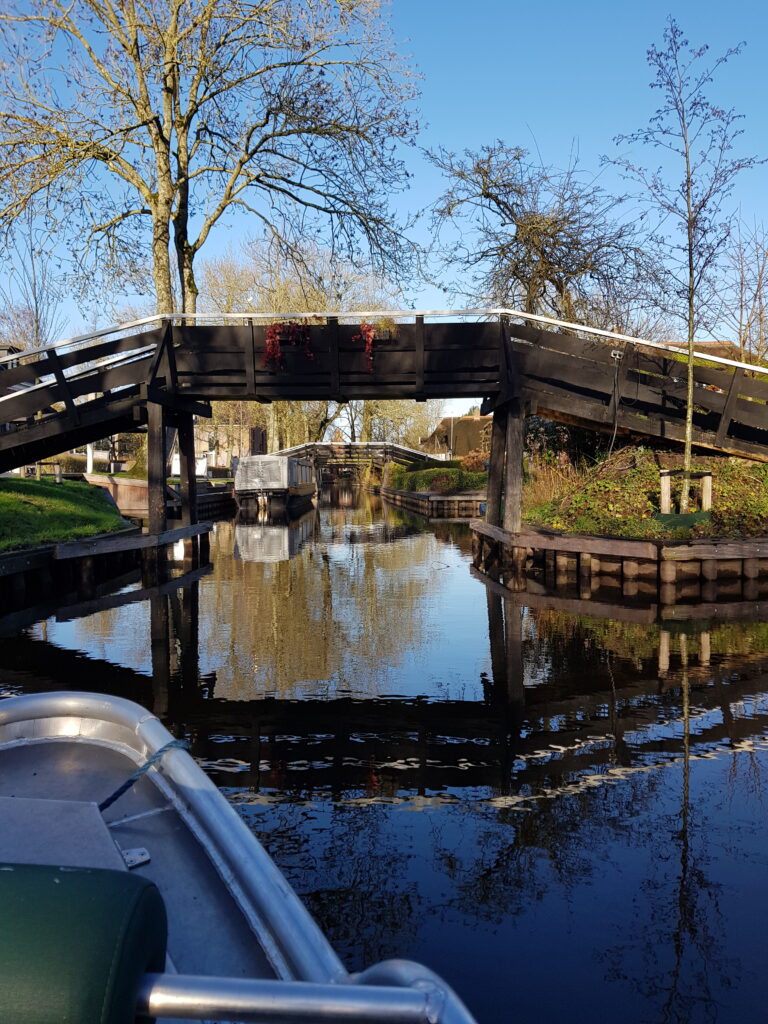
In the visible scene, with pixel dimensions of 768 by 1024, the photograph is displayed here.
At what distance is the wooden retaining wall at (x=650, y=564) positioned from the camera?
43.0 ft

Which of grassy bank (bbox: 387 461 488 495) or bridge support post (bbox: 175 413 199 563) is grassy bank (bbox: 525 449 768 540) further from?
grassy bank (bbox: 387 461 488 495)

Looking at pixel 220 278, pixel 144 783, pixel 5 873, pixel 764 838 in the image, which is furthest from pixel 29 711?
pixel 220 278

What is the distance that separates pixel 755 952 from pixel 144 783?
2561 millimetres

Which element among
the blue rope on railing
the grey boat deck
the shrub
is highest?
the shrub

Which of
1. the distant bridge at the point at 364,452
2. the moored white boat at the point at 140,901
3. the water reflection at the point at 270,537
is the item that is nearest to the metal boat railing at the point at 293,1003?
the moored white boat at the point at 140,901

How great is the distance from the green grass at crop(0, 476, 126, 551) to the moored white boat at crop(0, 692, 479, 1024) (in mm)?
10564

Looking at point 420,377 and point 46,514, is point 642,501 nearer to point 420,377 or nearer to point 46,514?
point 420,377

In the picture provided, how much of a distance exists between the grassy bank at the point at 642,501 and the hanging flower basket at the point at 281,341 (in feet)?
20.0

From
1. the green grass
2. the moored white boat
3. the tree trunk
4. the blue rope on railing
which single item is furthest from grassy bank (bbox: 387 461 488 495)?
the blue rope on railing

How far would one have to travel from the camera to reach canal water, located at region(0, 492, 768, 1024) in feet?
10.7

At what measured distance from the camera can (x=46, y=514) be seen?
669 inches

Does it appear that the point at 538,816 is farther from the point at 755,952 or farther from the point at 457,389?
the point at 457,389

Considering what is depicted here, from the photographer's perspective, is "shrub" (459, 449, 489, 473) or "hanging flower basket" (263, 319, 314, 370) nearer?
"hanging flower basket" (263, 319, 314, 370)

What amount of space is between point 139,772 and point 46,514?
49.1 ft
